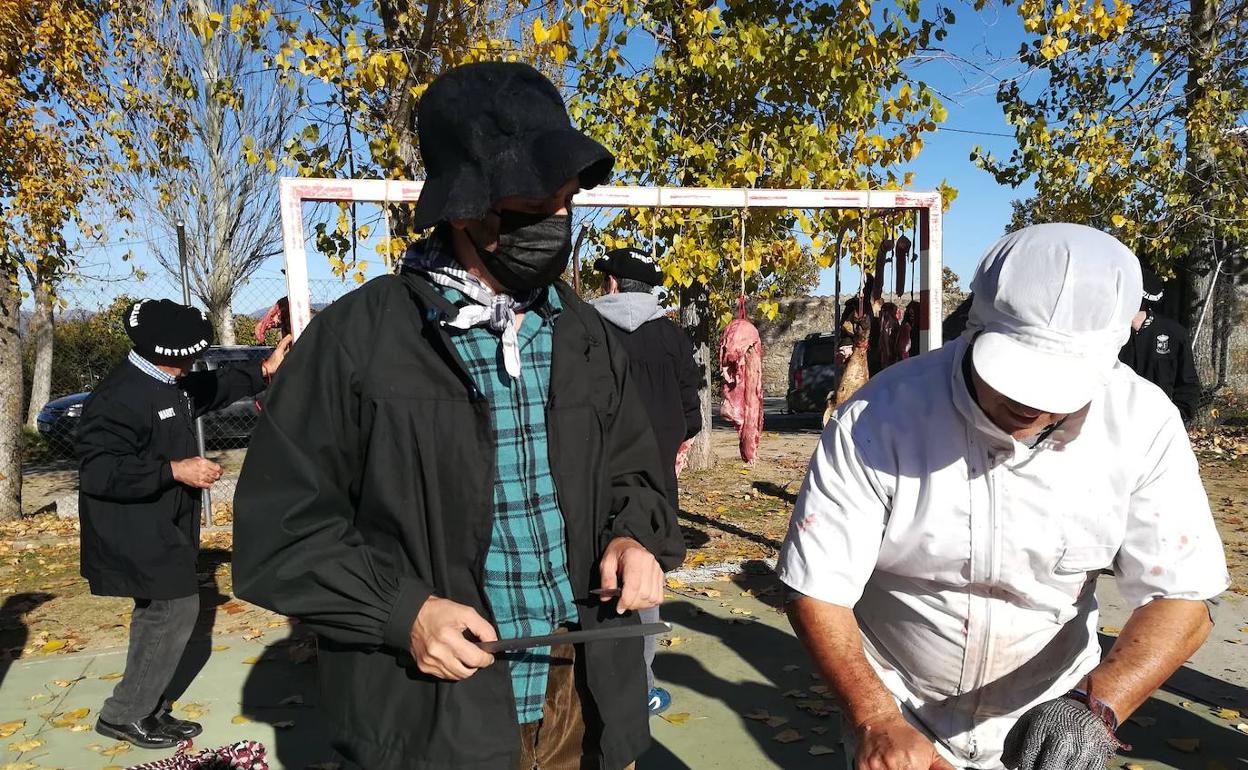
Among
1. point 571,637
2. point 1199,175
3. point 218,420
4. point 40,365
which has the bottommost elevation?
point 218,420

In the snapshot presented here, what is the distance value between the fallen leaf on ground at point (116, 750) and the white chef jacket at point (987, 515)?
147 inches

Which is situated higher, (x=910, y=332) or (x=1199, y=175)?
(x=1199, y=175)

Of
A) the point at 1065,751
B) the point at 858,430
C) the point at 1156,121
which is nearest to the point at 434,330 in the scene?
the point at 858,430

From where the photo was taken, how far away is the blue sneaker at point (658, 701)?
425 centimetres

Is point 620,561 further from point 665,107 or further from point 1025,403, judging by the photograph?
point 665,107

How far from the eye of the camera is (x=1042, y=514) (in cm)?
165

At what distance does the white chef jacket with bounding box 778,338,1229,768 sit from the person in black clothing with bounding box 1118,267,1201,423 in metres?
5.21

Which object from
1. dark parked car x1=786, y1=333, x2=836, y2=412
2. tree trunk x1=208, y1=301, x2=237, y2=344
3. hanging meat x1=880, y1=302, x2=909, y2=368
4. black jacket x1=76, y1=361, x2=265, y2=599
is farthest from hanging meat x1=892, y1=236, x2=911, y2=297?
tree trunk x1=208, y1=301, x2=237, y2=344

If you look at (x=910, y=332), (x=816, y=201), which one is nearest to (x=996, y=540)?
(x=816, y=201)

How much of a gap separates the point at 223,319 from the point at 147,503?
1824 centimetres

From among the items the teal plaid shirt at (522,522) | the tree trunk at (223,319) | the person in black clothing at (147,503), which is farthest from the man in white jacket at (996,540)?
the tree trunk at (223,319)

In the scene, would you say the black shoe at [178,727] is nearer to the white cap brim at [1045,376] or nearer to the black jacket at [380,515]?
the black jacket at [380,515]

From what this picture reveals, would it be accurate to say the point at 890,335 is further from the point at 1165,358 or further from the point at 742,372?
the point at 1165,358

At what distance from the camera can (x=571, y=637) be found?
1637 millimetres
